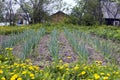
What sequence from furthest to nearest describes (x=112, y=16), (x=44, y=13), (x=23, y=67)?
(x=112, y=16) → (x=44, y=13) → (x=23, y=67)

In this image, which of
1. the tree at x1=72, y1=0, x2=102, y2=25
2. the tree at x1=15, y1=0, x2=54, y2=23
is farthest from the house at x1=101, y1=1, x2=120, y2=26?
the tree at x1=15, y1=0, x2=54, y2=23

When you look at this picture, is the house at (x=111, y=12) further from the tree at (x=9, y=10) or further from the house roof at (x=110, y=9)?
the tree at (x=9, y=10)

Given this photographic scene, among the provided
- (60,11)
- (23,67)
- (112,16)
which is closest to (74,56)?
(23,67)

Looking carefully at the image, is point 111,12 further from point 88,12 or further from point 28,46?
point 28,46


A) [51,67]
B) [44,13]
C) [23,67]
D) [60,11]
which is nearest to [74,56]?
[51,67]

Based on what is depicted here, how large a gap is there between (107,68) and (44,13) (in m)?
27.6

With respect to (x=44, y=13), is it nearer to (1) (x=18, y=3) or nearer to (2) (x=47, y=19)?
(2) (x=47, y=19)

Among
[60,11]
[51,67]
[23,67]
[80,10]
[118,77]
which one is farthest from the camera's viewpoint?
[60,11]

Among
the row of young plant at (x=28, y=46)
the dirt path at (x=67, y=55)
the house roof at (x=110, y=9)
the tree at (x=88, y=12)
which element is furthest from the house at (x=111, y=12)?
the row of young plant at (x=28, y=46)

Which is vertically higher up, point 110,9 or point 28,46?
point 110,9

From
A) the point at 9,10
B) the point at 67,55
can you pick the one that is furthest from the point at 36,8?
the point at 67,55

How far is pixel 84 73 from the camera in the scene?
3740mm

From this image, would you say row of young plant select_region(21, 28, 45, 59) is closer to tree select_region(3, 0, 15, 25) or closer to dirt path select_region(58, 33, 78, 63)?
dirt path select_region(58, 33, 78, 63)

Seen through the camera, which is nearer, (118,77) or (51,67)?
(118,77)
